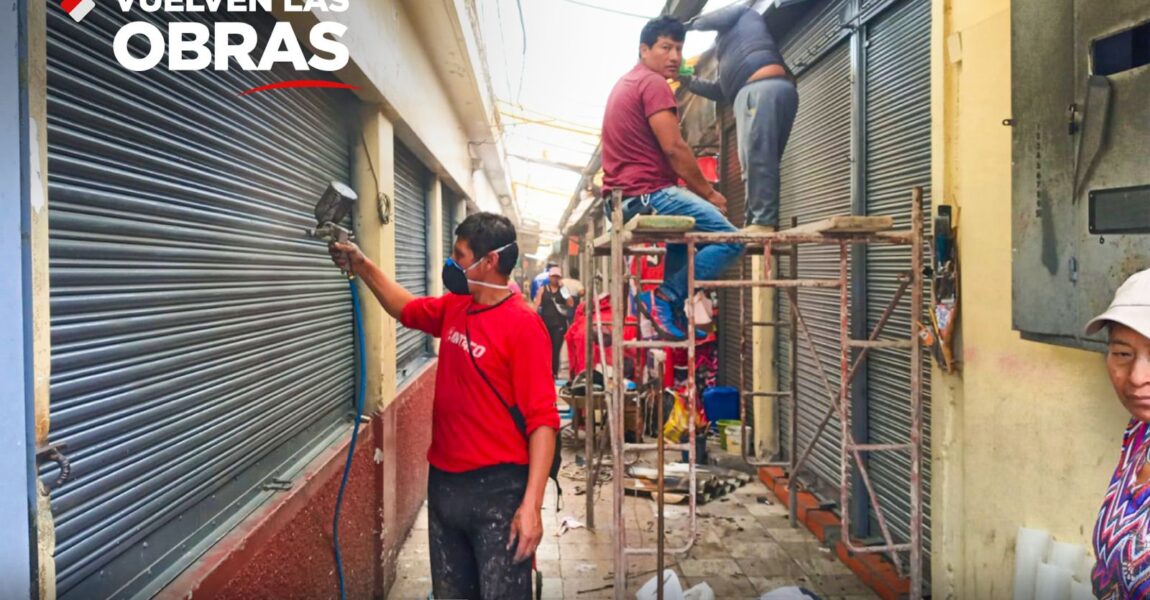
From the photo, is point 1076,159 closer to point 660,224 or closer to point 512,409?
point 660,224

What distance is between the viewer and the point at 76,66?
5.45ft

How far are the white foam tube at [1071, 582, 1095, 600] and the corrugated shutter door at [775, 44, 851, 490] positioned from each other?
2.45m

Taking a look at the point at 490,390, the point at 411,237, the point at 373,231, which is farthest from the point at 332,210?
the point at 411,237

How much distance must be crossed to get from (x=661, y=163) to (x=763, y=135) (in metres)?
0.82

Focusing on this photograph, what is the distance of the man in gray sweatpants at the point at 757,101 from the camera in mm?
4527

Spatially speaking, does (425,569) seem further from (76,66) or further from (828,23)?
(828,23)

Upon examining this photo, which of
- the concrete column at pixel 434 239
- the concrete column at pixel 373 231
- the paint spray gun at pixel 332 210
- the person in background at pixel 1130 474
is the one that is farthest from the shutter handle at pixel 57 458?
the concrete column at pixel 434 239

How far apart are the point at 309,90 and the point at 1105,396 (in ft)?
12.9

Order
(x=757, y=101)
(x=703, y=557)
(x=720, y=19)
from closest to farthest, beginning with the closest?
1. (x=757, y=101)
2. (x=720, y=19)
3. (x=703, y=557)

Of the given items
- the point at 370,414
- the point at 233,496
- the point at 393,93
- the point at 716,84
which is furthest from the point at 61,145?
the point at 716,84

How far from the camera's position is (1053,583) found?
298cm

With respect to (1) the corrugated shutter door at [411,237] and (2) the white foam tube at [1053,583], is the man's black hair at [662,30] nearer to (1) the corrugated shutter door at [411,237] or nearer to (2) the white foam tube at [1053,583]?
(1) the corrugated shutter door at [411,237]

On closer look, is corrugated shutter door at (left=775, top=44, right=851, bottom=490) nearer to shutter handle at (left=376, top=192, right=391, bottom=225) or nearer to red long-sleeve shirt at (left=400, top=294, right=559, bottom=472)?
red long-sleeve shirt at (left=400, top=294, right=559, bottom=472)

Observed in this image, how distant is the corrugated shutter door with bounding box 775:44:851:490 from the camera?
550cm
